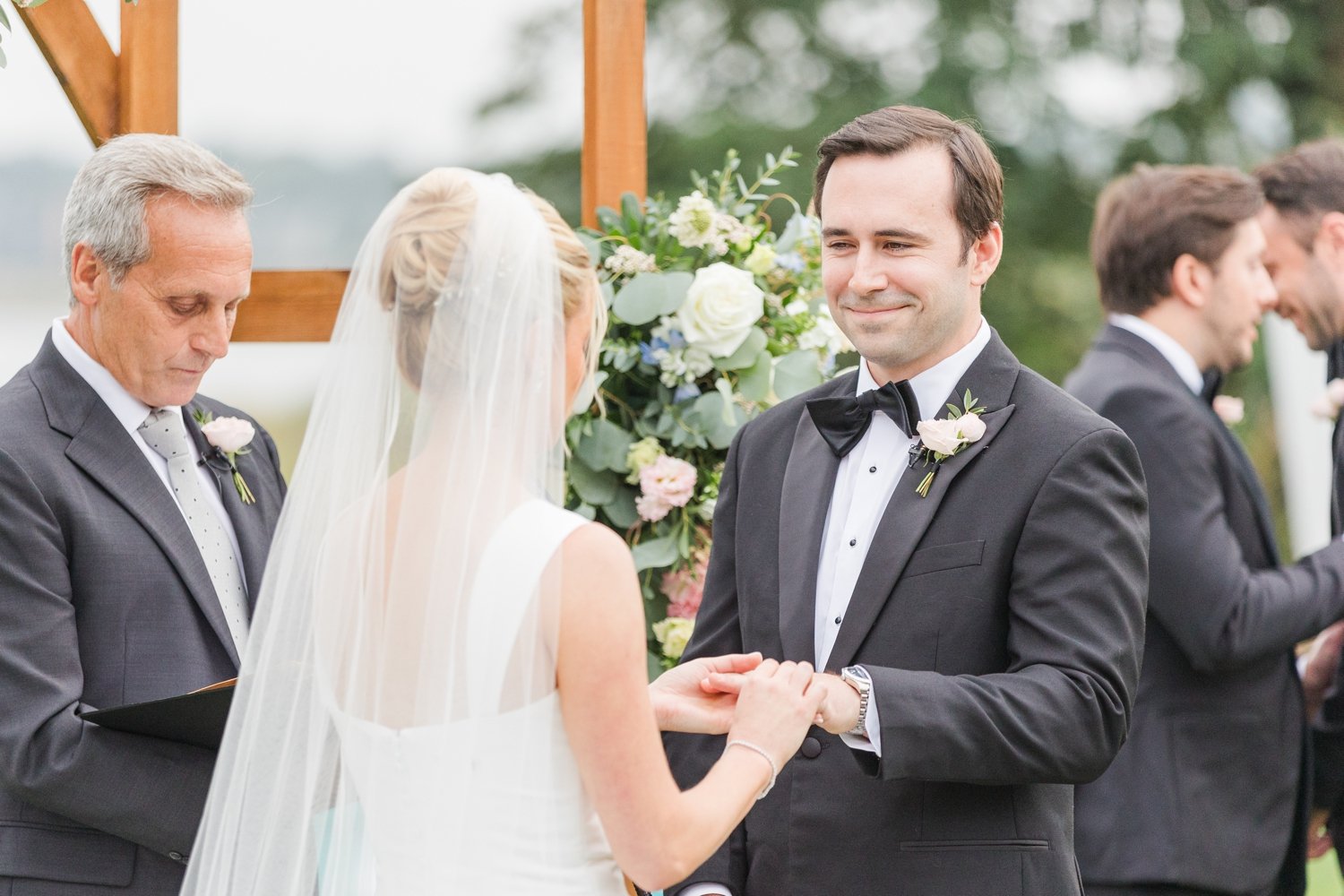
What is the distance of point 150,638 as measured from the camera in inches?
106

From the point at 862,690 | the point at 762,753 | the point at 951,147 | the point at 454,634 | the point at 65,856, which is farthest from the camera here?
the point at 951,147

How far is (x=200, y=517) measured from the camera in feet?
9.52

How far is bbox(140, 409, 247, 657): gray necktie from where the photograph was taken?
286 centimetres

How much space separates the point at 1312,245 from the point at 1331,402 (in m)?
0.50

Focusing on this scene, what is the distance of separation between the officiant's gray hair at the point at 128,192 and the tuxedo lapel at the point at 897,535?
143 cm

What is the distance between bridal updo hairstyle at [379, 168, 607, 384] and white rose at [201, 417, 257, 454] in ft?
3.39

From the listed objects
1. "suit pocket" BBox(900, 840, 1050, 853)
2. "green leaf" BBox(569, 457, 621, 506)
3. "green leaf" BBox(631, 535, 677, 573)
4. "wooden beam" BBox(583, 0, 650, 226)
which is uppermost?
"wooden beam" BBox(583, 0, 650, 226)

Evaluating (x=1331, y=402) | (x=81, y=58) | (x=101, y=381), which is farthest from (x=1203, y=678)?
(x=81, y=58)

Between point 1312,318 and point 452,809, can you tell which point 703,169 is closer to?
point 1312,318

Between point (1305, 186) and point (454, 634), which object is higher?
point (1305, 186)

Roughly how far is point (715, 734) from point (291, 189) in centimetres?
260

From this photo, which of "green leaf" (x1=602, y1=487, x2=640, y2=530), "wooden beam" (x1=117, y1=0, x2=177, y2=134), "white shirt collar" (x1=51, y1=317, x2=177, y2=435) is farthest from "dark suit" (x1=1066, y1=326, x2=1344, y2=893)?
"wooden beam" (x1=117, y1=0, x2=177, y2=134)

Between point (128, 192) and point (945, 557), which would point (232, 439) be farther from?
point (945, 557)

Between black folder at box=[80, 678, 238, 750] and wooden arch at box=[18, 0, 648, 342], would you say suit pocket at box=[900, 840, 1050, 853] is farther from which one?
wooden arch at box=[18, 0, 648, 342]
